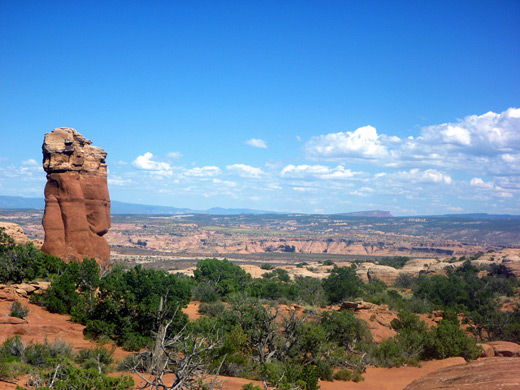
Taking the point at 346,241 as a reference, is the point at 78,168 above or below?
above

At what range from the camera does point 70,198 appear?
27.1 metres

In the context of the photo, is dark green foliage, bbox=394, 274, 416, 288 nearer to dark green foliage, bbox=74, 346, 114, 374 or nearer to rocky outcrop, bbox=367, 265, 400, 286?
rocky outcrop, bbox=367, 265, 400, 286

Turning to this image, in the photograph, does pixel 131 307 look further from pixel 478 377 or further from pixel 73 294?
pixel 478 377

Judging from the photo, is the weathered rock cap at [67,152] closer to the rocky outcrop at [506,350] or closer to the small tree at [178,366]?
the small tree at [178,366]

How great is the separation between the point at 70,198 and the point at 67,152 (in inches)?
132

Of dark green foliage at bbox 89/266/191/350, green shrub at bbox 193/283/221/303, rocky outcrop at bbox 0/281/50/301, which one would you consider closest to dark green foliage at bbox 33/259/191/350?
dark green foliage at bbox 89/266/191/350

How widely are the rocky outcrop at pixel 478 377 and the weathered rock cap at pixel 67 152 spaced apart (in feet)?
84.6

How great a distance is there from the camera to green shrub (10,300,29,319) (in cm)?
1786

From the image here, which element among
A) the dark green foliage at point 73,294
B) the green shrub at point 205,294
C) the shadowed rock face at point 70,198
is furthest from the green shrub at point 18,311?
the green shrub at point 205,294

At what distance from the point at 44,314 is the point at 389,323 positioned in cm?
2159

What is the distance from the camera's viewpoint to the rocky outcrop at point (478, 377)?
8727mm

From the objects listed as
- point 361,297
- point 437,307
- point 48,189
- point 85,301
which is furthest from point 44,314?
point 437,307

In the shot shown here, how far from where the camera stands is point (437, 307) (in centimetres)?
3234

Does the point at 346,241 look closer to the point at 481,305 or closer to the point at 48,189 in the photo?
the point at 481,305
